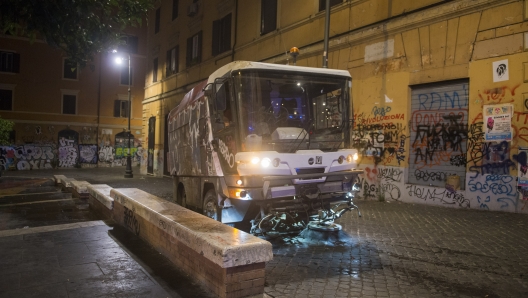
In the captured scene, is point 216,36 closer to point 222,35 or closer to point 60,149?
point 222,35

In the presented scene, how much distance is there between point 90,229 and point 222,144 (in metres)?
2.90

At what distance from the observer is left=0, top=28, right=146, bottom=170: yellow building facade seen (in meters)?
33.3

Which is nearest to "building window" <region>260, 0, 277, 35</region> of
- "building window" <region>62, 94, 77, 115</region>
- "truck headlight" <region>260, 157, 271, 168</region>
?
"truck headlight" <region>260, 157, 271, 168</region>

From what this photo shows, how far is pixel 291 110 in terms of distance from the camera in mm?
6367

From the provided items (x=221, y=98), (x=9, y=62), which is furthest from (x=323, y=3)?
(x=9, y=62)

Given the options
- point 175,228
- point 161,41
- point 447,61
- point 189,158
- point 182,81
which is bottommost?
point 175,228

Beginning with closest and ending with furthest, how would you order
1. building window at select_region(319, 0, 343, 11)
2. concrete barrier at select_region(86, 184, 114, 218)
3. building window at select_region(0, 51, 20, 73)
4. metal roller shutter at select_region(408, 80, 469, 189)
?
concrete barrier at select_region(86, 184, 114, 218) < metal roller shutter at select_region(408, 80, 469, 189) < building window at select_region(319, 0, 343, 11) < building window at select_region(0, 51, 20, 73)

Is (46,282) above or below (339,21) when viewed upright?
below

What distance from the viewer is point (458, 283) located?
169 inches

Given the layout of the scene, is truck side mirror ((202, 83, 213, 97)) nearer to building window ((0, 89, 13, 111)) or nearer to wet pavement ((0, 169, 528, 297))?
wet pavement ((0, 169, 528, 297))

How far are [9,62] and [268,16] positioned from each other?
96.5ft

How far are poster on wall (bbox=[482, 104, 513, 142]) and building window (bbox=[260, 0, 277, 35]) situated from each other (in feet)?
30.0

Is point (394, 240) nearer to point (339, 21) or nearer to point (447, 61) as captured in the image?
point (447, 61)

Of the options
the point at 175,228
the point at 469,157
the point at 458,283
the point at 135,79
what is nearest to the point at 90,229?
the point at 175,228
